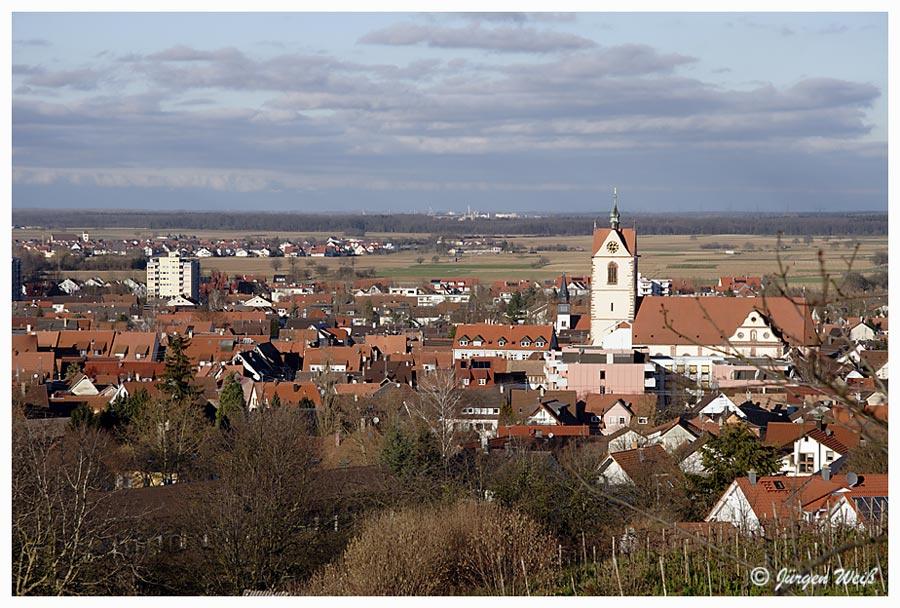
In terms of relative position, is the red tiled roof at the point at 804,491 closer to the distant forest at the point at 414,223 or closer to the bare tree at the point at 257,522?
the bare tree at the point at 257,522

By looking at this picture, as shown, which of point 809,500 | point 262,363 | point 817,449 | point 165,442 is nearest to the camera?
point 809,500

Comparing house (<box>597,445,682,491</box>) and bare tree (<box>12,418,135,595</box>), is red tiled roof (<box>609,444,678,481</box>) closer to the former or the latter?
house (<box>597,445,682,491</box>)

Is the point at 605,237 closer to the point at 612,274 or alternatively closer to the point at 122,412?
the point at 612,274

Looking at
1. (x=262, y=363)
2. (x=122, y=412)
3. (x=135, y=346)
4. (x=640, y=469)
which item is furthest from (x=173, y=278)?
(x=640, y=469)

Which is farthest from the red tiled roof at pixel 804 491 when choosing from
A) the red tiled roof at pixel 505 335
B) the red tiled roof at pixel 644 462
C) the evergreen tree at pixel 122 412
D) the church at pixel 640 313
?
the red tiled roof at pixel 505 335

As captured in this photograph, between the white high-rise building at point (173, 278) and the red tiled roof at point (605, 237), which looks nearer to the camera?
the red tiled roof at point (605, 237)
